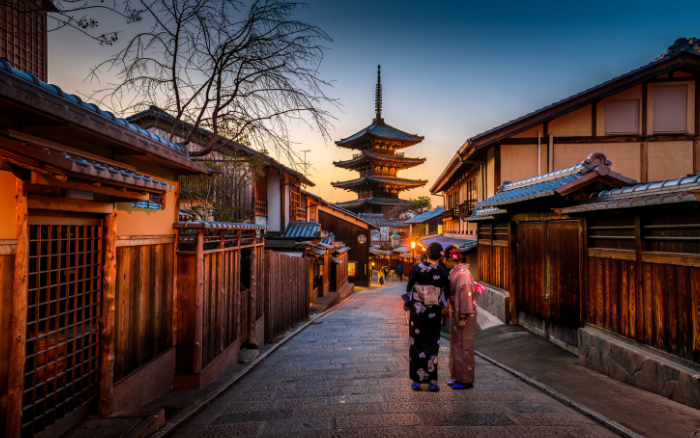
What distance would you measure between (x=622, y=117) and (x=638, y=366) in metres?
9.74

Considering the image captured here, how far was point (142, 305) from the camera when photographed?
440cm

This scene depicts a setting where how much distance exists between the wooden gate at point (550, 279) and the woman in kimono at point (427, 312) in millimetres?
3100

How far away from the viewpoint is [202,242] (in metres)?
5.14

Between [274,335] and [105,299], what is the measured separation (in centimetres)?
528

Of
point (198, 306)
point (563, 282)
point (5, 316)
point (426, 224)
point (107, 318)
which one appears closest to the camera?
point (5, 316)

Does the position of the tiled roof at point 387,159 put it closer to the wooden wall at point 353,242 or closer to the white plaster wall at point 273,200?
the wooden wall at point 353,242

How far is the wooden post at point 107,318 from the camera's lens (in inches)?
149

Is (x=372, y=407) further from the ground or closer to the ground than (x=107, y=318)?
closer to the ground

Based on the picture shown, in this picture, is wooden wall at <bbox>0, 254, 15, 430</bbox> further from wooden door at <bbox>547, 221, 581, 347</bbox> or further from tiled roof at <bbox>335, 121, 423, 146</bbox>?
tiled roof at <bbox>335, 121, 423, 146</bbox>

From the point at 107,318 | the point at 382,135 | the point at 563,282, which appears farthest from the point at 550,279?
the point at 382,135

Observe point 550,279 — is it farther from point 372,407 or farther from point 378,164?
point 378,164

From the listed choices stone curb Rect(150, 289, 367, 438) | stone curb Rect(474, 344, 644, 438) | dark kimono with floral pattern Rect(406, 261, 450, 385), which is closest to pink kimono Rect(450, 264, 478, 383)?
dark kimono with floral pattern Rect(406, 261, 450, 385)

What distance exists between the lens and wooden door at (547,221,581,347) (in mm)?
6445

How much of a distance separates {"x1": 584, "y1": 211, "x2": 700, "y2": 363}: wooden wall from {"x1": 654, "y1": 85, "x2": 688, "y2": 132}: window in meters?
8.29
